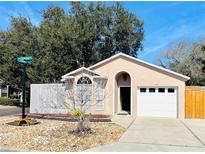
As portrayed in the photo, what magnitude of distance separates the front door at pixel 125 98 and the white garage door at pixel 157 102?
2342 mm

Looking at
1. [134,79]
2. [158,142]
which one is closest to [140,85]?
[134,79]

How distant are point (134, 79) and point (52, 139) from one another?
1164cm

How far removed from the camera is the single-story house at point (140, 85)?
20.4 m

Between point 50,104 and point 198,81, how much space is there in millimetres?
25043

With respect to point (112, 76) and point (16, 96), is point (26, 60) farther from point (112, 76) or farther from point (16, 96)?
point (16, 96)

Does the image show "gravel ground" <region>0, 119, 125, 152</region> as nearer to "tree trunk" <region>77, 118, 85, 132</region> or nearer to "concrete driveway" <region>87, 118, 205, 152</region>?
"tree trunk" <region>77, 118, 85, 132</region>

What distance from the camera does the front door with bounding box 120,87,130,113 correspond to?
2330cm

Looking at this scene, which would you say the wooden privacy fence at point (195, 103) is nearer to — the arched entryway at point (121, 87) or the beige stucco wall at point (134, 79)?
the beige stucco wall at point (134, 79)

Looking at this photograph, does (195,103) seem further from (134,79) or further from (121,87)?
(121,87)

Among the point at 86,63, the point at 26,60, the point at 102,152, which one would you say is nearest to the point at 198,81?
the point at 86,63

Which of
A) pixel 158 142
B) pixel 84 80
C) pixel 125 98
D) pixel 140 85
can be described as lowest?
pixel 158 142

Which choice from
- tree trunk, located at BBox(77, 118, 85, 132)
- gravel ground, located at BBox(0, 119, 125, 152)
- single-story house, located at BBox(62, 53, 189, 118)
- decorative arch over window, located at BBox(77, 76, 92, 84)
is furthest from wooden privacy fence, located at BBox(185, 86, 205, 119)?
tree trunk, located at BBox(77, 118, 85, 132)

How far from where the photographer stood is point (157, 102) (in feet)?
68.4

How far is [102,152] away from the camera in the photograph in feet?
28.3
